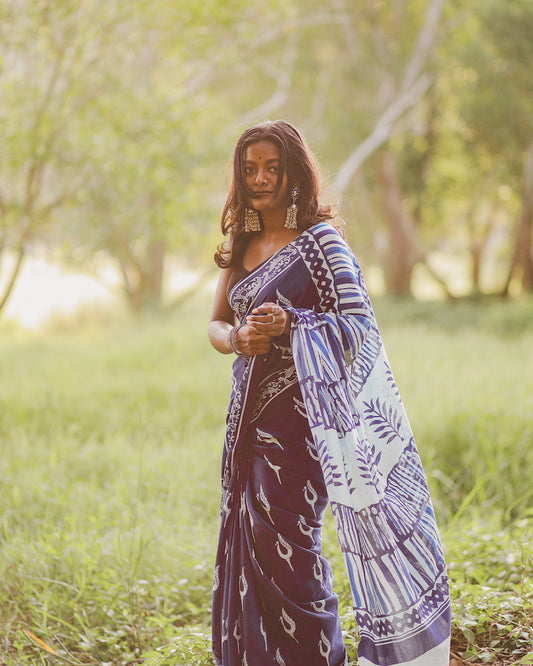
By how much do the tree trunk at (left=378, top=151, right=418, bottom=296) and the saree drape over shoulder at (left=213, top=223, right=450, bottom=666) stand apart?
13.0 metres

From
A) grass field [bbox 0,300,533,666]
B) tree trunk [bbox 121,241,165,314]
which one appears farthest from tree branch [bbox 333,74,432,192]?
grass field [bbox 0,300,533,666]

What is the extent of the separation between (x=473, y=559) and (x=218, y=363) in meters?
5.25

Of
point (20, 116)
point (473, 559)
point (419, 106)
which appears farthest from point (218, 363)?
point (419, 106)

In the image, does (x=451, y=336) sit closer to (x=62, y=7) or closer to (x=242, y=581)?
(x=62, y=7)

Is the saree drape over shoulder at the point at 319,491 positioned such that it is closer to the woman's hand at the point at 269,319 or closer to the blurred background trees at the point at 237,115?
the woman's hand at the point at 269,319

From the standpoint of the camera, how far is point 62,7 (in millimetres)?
6301

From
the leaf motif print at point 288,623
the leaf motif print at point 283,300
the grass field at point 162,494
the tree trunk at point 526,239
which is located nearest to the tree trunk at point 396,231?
the tree trunk at point 526,239

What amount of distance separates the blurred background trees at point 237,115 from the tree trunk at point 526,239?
0.04 metres

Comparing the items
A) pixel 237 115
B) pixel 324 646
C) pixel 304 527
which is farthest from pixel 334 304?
pixel 237 115

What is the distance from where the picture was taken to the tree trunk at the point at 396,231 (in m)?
15.3

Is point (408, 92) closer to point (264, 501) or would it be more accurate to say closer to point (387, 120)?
point (387, 120)

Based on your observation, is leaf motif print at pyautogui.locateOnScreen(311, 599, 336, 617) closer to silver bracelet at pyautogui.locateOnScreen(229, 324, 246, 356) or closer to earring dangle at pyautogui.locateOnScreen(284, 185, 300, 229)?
silver bracelet at pyautogui.locateOnScreen(229, 324, 246, 356)

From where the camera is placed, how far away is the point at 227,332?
8.77 feet

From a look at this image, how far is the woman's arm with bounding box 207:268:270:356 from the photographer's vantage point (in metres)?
2.45
